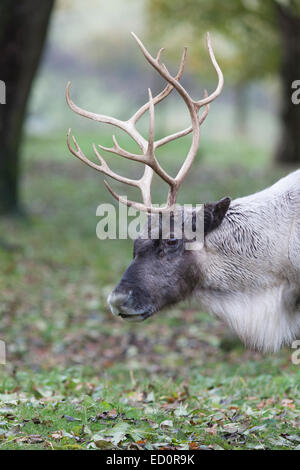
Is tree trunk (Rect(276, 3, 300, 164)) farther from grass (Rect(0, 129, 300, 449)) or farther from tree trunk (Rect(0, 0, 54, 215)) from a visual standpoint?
tree trunk (Rect(0, 0, 54, 215))

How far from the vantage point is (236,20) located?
20.8 meters

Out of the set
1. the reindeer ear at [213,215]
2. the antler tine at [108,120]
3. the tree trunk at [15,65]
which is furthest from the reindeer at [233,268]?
the tree trunk at [15,65]

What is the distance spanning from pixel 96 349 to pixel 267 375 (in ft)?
7.82

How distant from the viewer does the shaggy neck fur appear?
5.01 metres

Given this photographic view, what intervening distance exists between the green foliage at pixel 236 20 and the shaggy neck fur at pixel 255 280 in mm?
15030

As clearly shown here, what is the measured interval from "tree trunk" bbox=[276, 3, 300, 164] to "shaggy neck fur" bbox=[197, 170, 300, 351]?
14509 millimetres

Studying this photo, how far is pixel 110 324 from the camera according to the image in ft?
29.7

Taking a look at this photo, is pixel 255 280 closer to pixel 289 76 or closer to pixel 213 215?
pixel 213 215

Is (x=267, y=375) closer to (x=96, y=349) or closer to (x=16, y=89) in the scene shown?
(x=96, y=349)

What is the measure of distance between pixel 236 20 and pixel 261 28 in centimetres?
103

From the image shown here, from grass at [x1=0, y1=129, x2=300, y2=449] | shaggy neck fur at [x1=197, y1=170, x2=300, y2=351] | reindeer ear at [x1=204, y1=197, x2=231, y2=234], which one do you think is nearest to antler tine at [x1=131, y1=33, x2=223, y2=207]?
reindeer ear at [x1=204, y1=197, x2=231, y2=234]

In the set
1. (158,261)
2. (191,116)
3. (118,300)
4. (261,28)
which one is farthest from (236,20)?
(118,300)

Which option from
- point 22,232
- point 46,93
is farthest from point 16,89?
point 46,93
